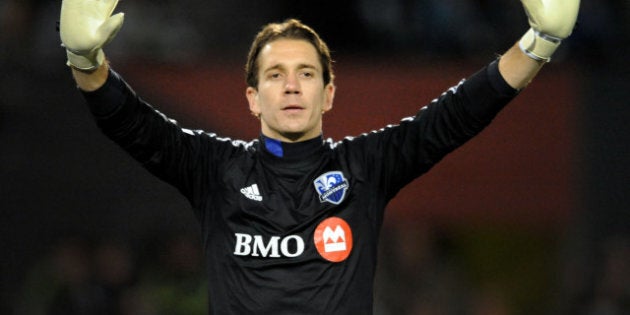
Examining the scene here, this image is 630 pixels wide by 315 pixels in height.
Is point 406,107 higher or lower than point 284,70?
higher

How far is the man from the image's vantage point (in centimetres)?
305

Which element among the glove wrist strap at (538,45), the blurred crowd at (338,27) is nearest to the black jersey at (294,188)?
the glove wrist strap at (538,45)

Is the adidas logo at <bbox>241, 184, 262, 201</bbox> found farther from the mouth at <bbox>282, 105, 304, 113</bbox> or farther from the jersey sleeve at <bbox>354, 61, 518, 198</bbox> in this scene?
the jersey sleeve at <bbox>354, 61, 518, 198</bbox>

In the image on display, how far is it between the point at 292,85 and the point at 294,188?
12.0 inches

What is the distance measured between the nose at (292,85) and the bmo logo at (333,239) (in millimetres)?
394

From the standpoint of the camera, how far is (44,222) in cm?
789

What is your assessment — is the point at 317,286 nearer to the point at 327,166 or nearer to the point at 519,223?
the point at 327,166

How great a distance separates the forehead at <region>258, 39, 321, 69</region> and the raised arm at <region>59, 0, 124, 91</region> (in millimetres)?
519

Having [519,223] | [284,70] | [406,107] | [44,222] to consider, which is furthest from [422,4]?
[284,70]

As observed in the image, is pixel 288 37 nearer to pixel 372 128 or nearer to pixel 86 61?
pixel 86 61

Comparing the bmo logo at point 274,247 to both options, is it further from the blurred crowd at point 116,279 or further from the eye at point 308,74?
the blurred crowd at point 116,279

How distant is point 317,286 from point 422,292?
14.1 ft

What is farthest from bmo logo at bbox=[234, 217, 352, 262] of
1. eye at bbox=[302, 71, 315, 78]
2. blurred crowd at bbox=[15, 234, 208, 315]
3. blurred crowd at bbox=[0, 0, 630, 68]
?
blurred crowd at bbox=[0, 0, 630, 68]

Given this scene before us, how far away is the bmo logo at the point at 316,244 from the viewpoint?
316 cm
